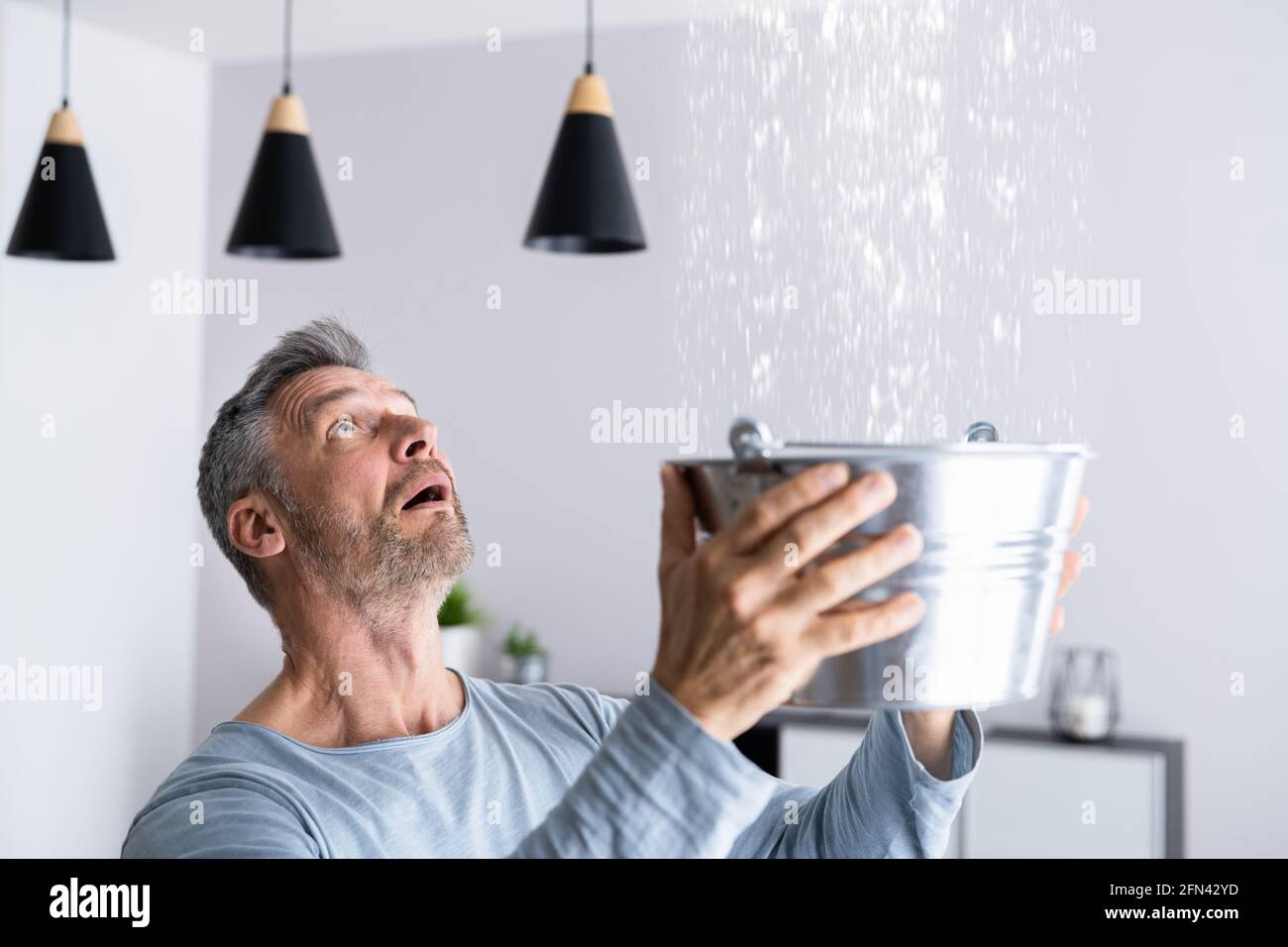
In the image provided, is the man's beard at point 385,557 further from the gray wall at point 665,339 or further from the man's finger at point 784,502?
the gray wall at point 665,339

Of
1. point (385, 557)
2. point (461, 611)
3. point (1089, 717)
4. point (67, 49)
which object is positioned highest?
point (67, 49)

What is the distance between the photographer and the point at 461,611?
423 centimetres

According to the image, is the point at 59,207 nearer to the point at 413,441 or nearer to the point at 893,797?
the point at 413,441

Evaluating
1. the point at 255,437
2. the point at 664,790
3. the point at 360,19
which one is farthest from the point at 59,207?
the point at 664,790

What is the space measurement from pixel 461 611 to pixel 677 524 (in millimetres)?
3455

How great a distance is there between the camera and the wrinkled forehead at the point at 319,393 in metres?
1.59

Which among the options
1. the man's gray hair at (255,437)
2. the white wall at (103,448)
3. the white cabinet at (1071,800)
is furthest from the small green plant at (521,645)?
the man's gray hair at (255,437)

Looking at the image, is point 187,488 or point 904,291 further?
point 187,488

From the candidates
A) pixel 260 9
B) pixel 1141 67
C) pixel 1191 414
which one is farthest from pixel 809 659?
pixel 260 9

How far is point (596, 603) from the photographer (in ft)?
13.8

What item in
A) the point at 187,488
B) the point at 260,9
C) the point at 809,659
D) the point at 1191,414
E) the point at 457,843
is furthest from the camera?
the point at 187,488

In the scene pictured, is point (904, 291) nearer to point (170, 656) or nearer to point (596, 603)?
point (596, 603)

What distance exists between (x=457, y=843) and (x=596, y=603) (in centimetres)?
288

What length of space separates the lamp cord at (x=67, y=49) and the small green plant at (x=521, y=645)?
2.12m
